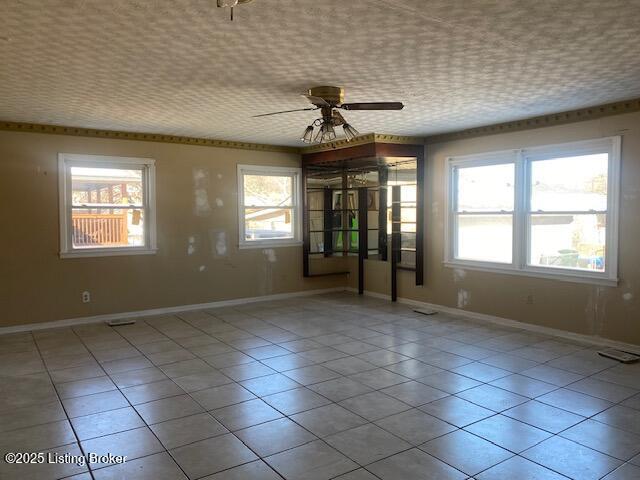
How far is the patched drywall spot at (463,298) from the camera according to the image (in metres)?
6.27

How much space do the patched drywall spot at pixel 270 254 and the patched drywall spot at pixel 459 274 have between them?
2781 millimetres

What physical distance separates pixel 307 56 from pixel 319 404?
2.44 m

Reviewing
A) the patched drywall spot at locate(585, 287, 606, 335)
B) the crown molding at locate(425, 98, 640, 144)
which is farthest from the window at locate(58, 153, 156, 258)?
the patched drywall spot at locate(585, 287, 606, 335)

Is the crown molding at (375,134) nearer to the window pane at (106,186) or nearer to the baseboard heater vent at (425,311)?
the window pane at (106,186)

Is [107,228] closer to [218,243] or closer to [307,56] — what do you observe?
[218,243]

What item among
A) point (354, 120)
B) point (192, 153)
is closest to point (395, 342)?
point (354, 120)

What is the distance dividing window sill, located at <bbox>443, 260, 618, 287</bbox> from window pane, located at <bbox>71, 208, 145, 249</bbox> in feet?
13.8

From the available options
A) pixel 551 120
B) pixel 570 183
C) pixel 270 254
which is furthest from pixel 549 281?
pixel 270 254

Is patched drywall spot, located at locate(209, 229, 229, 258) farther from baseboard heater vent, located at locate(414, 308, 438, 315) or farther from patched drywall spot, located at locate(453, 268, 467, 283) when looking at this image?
patched drywall spot, located at locate(453, 268, 467, 283)

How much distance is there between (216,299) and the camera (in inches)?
278

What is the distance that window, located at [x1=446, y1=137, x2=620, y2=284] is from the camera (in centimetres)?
494

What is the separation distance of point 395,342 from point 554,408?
1.91 m

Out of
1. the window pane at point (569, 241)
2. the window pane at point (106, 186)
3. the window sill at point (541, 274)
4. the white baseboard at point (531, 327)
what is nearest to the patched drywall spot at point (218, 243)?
the window pane at point (106, 186)

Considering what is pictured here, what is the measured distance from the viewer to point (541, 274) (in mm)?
5438
